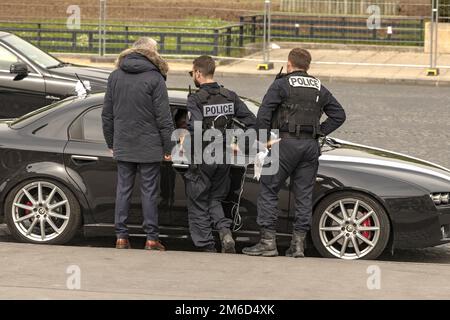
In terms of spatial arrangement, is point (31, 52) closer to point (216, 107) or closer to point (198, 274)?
point (216, 107)

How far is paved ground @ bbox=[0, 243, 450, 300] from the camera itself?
7793 millimetres

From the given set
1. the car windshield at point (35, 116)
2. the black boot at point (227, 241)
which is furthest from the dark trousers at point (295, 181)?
the car windshield at point (35, 116)

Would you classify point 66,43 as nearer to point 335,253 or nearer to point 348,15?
point 348,15

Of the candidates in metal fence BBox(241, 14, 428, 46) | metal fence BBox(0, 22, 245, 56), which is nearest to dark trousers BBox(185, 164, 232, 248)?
metal fence BBox(0, 22, 245, 56)

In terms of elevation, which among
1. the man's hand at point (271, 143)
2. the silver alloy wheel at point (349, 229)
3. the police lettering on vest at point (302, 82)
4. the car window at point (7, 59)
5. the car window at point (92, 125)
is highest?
the car window at point (7, 59)

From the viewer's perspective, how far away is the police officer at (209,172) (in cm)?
943

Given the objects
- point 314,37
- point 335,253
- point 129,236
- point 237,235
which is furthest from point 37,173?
point 314,37

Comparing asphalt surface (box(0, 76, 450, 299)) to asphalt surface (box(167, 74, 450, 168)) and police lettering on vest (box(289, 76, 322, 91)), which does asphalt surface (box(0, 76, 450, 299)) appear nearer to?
police lettering on vest (box(289, 76, 322, 91))

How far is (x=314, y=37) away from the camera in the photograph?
3016cm

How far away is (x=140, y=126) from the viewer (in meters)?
9.45

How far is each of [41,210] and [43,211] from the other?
2 centimetres

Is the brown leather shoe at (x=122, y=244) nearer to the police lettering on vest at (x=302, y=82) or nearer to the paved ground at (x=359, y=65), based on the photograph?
the police lettering on vest at (x=302, y=82)

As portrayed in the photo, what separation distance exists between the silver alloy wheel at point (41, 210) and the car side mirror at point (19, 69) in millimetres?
5476

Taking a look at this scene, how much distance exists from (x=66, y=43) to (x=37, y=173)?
1900cm
